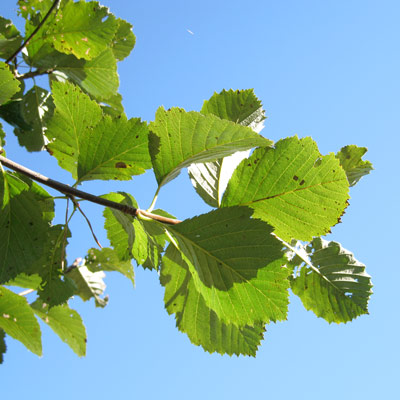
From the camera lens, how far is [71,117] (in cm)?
143

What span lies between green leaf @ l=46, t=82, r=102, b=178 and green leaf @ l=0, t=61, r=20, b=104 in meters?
0.17

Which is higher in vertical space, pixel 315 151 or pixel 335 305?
pixel 315 151

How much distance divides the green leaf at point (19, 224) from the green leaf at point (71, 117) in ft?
0.62

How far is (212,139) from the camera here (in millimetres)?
1183

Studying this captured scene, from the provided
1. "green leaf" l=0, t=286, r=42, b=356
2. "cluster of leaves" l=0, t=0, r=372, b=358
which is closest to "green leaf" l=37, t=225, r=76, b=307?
"cluster of leaves" l=0, t=0, r=372, b=358

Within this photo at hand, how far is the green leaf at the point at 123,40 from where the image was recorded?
2855 mm

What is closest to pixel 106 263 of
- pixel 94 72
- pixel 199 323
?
pixel 94 72

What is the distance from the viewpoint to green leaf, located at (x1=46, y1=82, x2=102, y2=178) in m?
1.40

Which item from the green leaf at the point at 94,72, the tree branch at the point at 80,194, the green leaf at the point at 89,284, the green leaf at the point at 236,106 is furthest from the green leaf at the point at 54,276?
the green leaf at the point at 89,284

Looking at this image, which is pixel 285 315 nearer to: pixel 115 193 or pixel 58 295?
pixel 115 193

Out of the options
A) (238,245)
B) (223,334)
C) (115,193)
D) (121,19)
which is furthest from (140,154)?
→ (121,19)

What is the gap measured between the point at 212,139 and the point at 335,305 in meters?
0.88

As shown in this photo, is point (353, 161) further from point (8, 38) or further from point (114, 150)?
point (8, 38)

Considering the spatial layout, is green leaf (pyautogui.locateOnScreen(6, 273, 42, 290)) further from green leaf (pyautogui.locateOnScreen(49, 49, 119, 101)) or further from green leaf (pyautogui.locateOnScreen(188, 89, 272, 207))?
green leaf (pyautogui.locateOnScreen(188, 89, 272, 207))
